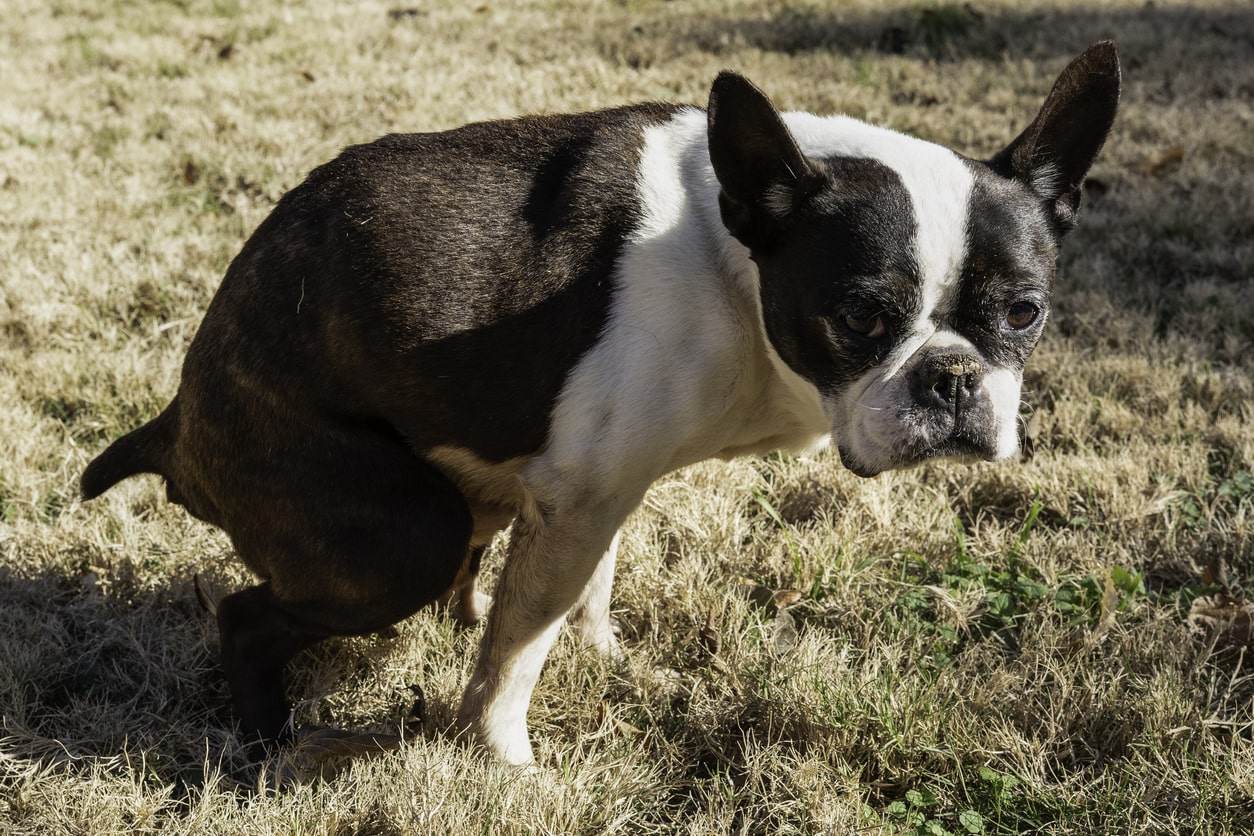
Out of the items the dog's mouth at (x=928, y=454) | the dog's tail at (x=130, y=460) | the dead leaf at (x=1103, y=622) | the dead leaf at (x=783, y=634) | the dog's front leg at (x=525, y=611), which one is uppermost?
the dog's mouth at (x=928, y=454)

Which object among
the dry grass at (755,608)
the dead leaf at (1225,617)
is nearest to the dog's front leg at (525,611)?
the dry grass at (755,608)

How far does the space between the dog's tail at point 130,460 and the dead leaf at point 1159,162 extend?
526 cm

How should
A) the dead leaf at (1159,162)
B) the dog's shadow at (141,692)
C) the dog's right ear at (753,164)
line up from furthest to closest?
the dead leaf at (1159,162), the dog's shadow at (141,692), the dog's right ear at (753,164)

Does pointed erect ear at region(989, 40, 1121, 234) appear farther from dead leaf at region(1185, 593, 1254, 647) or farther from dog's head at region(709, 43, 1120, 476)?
dead leaf at region(1185, 593, 1254, 647)

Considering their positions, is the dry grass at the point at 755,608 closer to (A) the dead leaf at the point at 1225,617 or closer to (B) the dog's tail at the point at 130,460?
(A) the dead leaf at the point at 1225,617

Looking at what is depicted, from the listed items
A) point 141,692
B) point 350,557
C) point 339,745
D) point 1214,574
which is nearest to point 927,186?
point 350,557

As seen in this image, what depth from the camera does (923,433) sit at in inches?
92.6

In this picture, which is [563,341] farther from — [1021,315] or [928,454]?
[1021,315]

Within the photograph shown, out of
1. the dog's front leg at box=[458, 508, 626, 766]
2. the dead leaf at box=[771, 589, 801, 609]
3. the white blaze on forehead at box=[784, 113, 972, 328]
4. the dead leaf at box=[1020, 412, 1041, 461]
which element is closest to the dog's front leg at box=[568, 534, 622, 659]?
the dog's front leg at box=[458, 508, 626, 766]

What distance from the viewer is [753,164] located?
237 cm

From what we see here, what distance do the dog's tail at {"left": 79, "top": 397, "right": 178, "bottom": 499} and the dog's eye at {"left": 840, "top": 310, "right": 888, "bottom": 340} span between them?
1.72 meters

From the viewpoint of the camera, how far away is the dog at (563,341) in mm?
2381

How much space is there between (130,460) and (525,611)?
3.82ft

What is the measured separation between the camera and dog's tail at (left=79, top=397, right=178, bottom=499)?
2.84 m
